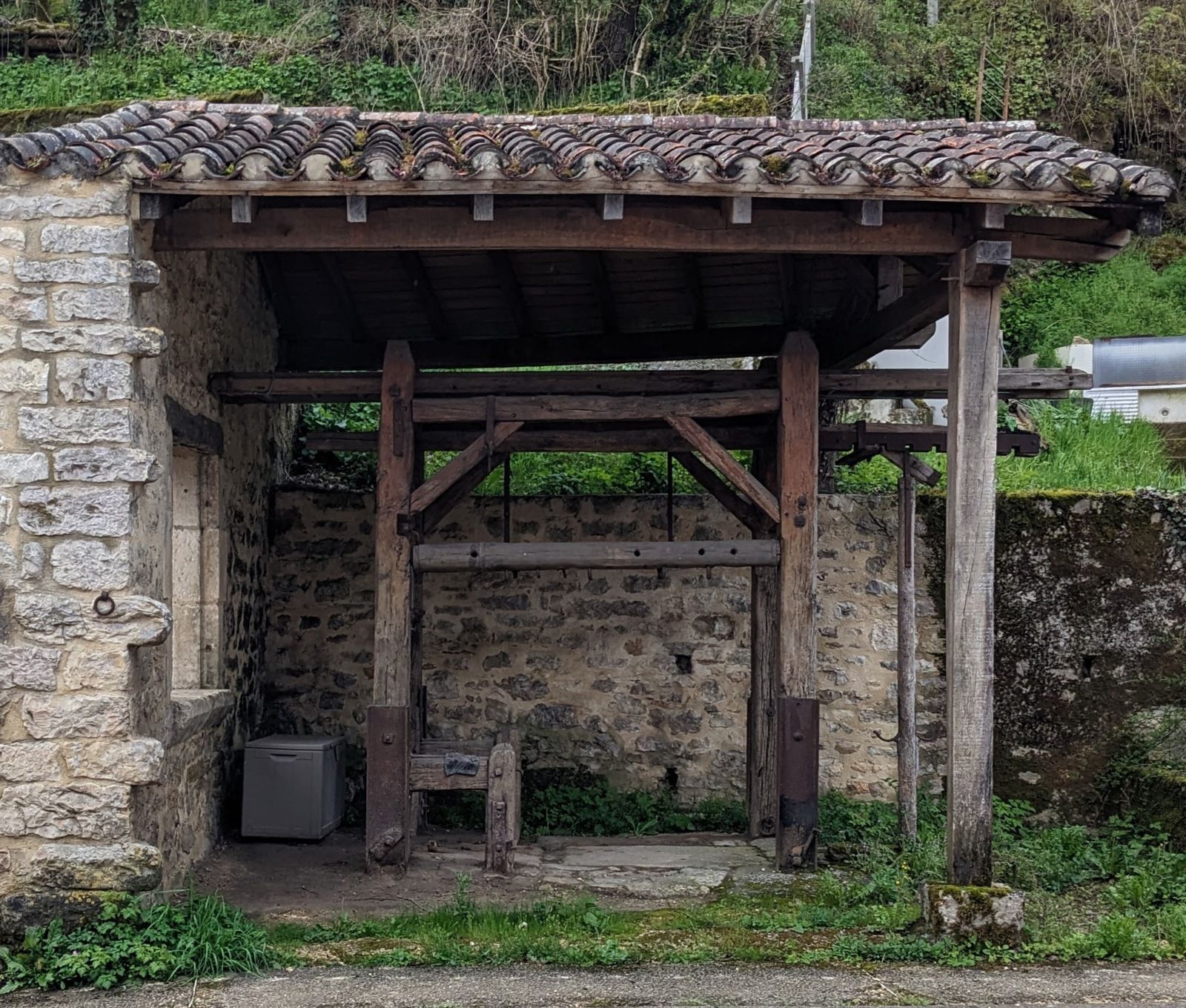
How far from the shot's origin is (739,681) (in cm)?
833

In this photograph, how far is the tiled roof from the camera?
4793 mm

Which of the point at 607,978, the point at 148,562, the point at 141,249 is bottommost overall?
the point at 607,978

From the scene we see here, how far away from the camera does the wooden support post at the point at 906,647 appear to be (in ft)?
24.0

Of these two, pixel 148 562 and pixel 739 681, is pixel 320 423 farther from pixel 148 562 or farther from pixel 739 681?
pixel 148 562

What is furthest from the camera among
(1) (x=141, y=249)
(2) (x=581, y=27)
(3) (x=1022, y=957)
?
(2) (x=581, y=27)

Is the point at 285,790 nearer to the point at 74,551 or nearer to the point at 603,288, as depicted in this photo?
the point at 74,551

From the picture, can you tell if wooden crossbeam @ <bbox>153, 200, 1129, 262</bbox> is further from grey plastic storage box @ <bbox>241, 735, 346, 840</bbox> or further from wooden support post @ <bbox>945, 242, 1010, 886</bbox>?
grey plastic storage box @ <bbox>241, 735, 346, 840</bbox>

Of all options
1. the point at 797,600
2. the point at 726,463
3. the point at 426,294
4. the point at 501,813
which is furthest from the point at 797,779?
the point at 426,294

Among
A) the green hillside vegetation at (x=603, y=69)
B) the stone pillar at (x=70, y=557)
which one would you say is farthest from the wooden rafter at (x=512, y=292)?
the green hillside vegetation at (x=603, y=69)

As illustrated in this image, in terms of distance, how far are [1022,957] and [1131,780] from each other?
10.9 ft

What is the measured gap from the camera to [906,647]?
293 inches

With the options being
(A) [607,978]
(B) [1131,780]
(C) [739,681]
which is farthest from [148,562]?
(B) [1131,780]

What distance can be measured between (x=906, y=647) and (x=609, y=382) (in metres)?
2.45

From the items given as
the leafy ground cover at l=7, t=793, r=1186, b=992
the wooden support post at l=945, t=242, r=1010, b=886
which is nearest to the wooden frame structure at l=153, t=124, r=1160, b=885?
the wooden support post at l=945, t=242, r=1010, b=886
